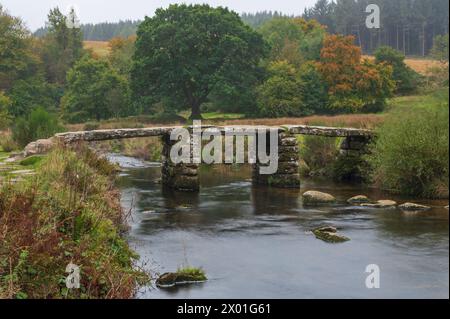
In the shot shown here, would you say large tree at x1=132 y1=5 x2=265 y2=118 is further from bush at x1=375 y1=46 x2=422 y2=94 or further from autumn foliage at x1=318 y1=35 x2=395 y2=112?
bush at x1=375 y1=46 x2=422 y2=94

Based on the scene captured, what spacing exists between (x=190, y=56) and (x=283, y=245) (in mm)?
42901

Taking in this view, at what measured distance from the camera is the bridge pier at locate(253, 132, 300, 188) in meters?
25.5

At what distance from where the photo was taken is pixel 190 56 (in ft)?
183

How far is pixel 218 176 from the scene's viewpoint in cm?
2933

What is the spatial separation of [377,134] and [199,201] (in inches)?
341

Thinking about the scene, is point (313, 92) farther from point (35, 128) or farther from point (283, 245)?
point (283, 245)

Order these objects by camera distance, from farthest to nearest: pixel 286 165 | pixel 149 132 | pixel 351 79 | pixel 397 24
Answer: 1. pixel 397 24
2. pixel 351 79
3. pixel 286 165
4. pixel 149 132

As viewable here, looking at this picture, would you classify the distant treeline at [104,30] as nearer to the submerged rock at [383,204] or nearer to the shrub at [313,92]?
the shrub at [313,92]

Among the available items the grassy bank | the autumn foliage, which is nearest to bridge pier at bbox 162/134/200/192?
the grassy bank

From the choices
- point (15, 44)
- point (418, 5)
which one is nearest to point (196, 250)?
point (15, 44)

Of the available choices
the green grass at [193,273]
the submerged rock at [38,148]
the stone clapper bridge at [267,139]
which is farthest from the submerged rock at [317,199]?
the green grass at [193,273]

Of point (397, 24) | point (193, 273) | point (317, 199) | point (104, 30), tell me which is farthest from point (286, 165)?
point (104, 30)

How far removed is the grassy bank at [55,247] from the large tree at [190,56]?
139ft
